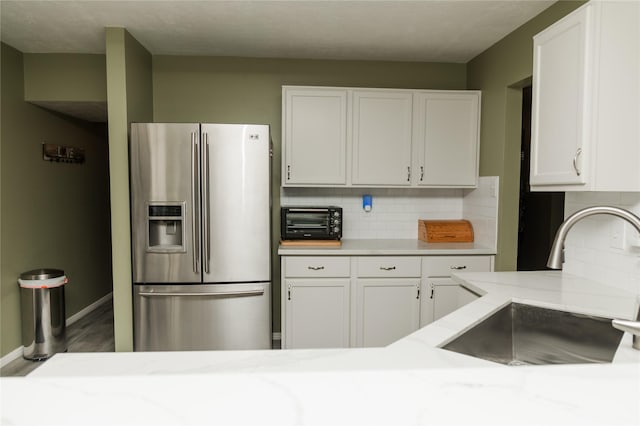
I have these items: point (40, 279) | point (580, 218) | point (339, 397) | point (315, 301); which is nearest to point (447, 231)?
point (315, 301)

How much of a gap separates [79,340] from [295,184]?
2378 millimetres

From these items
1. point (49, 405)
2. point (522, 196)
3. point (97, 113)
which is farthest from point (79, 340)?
point (522, 196)

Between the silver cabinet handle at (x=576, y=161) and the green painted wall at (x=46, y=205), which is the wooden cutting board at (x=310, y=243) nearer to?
the silver cabinet handle at (x=576, y=161)

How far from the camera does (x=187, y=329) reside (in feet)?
9.41

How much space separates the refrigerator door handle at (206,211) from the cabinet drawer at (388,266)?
1100 mm

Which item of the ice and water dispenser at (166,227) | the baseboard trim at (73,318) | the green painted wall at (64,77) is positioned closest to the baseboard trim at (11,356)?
the baseboard trim at (73,318)

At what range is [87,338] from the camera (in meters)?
3.78

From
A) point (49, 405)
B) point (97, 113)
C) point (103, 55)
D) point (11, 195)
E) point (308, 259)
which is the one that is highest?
point (103, 55)

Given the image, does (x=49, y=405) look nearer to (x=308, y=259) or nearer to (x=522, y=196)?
(x=308, y=259)

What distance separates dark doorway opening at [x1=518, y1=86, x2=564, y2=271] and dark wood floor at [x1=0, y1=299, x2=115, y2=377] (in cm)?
369

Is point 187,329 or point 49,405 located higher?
point 49,405

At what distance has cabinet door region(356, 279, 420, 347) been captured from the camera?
3.19 m

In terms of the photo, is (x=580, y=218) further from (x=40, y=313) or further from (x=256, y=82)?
(x=40, y=313)

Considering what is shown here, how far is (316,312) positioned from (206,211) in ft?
3.63
